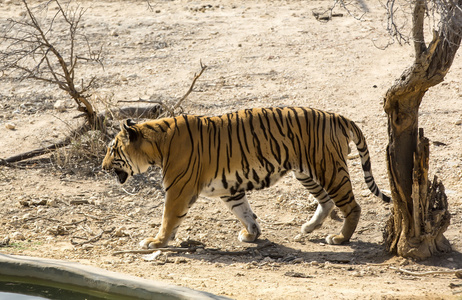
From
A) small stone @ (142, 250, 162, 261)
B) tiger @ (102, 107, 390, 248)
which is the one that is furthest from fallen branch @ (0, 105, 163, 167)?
small stone @ (142, 250, 162, 261)

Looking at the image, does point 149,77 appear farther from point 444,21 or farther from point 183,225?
point 444,21

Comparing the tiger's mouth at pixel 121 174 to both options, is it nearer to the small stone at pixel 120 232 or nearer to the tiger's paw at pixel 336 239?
the small stone at pixel 120 232

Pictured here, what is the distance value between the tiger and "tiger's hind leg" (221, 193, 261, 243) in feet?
0.35

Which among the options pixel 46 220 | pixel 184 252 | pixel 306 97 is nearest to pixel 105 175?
pixel 46 220

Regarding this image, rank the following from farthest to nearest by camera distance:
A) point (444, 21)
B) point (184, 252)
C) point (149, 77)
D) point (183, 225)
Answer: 1. point (149, 77)
2. point (183, 225)
3. point (184, 252)
4. point (444, 21)

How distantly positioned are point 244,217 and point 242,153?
0.65 m

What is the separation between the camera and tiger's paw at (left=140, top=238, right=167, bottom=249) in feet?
20.2

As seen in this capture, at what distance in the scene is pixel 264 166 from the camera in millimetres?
6363

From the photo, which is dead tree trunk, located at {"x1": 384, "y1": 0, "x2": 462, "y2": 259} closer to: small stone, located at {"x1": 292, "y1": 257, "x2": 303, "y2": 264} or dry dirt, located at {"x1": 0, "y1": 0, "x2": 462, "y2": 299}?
dry dirt, located at {"x1": 0, "y1": 0, "x2": 462, "y2": 299}

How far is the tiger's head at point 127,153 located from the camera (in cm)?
642

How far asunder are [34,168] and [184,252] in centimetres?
322

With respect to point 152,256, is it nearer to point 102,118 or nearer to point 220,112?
point 102,118

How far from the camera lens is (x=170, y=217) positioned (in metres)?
6.14

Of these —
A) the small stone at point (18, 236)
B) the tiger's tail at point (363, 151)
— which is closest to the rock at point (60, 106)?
the small stone at point (18, 236)
